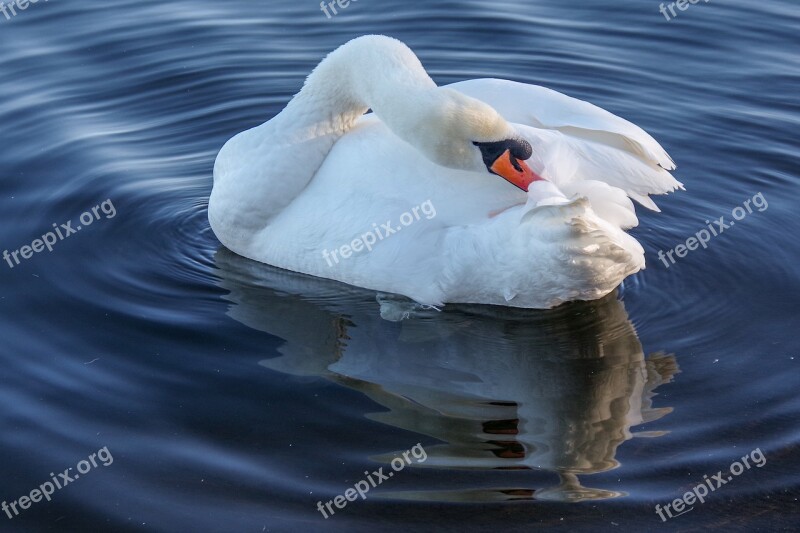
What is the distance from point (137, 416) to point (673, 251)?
3.70 metres

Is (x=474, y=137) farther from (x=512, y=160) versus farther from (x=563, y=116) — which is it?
(x=563, y=116)

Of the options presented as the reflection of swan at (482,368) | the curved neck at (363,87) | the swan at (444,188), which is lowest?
the reflection of swan at (482,368)

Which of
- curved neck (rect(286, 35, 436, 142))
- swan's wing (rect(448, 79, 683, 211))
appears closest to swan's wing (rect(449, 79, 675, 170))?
swan's wing (rect(448, 79, 683, 211))

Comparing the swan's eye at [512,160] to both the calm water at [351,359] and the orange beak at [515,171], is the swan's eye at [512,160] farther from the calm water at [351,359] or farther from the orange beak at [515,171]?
the calm water at [351,359]

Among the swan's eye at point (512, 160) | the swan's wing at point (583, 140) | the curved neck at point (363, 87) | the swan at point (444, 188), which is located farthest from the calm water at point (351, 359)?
the curved neck at point (363, 87)

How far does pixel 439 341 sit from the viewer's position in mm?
6719

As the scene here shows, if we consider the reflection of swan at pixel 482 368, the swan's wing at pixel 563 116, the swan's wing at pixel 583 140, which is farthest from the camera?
the swan's wing at pixel 563 116

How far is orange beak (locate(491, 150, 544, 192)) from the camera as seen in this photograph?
652 cm

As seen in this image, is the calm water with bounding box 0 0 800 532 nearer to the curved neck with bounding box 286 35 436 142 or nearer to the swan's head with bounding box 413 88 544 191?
the swan's head with bounding box 413 88 544 191

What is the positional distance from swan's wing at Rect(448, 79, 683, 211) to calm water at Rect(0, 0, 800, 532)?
0.80 metres

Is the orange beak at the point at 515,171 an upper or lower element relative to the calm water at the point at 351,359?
upper

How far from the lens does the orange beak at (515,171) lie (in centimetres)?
652

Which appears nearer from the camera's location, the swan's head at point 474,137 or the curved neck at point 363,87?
the swan's head at point 474,137

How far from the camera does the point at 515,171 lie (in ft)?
21.4
